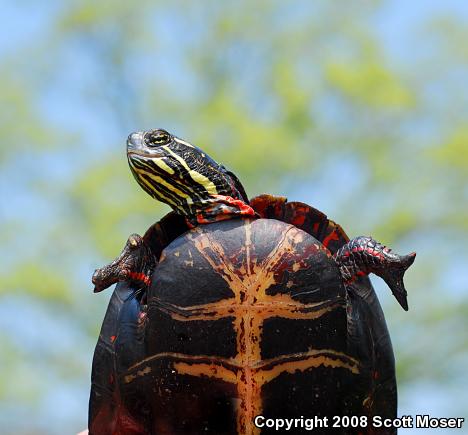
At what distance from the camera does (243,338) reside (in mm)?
2762

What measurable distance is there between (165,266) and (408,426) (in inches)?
48.7

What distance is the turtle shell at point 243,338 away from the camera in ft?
9.09

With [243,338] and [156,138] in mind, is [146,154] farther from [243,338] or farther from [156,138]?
[243,338]

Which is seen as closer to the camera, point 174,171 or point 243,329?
point 243,329

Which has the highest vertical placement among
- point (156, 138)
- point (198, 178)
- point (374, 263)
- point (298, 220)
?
point (156, 138)

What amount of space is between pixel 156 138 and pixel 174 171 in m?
0.16

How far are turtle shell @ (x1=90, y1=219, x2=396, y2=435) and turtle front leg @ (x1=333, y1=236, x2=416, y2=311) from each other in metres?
0.11

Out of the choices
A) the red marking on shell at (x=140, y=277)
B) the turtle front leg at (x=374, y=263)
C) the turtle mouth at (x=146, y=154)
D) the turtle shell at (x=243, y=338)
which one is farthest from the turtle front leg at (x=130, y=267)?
the turtle front leg at (x=374, y=263)

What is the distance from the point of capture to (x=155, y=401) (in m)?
2.89

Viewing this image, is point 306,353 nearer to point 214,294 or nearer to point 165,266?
point 214,294

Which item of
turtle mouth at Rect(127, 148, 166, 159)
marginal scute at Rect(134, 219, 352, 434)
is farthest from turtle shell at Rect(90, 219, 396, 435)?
turtle mouth at Rect(127, 148, 166, 159)

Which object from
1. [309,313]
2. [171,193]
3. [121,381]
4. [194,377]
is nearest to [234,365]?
[194,377]

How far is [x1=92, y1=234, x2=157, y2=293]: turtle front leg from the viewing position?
9.85 feet

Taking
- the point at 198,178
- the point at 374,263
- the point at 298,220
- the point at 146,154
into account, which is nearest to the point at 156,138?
the point at 146,154
